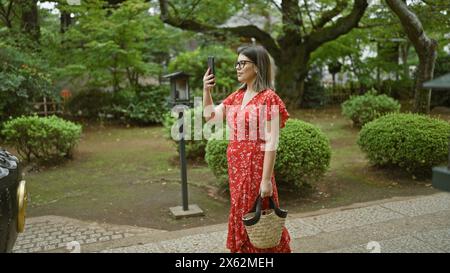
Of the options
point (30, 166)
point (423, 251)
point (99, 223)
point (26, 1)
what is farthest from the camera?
point (26, 1)

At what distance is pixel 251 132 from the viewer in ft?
11.3

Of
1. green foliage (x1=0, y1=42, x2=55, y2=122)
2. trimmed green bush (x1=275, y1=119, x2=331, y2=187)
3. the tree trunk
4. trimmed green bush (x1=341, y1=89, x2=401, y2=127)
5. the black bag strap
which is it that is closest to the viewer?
the black bag strap

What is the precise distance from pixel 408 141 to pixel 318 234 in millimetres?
2603

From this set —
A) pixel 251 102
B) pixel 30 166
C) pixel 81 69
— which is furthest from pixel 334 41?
pixel 251 102

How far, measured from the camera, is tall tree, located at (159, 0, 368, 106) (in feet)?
46.0

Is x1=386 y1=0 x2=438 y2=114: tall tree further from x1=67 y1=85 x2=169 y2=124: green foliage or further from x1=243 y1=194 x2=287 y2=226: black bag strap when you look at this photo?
x1=67 y1=85 x2=169 y2=124: green foliage

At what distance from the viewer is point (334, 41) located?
16.9 metres

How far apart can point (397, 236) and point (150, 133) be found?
30.0 ft

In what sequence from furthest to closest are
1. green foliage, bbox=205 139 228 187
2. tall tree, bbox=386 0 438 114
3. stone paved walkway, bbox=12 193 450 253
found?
tall tree, bbox=386 0 438 114
green foliage, bbox=205 139 228 187
stone paved walkway, bbox=12 193 450 253

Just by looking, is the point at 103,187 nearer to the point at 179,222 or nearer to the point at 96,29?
the point at 179,222

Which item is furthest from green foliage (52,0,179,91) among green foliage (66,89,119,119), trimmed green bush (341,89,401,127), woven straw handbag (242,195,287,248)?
woven straw handbag (242,195,287,248)

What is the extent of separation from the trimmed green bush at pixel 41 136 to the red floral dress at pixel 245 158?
567cm

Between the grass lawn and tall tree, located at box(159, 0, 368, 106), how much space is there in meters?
5.60

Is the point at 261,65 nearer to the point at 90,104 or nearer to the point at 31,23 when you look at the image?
the point at 31,23
